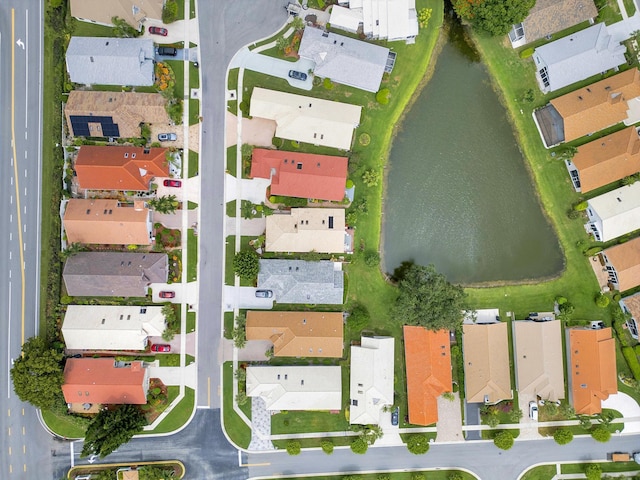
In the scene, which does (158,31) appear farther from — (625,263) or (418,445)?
(625,263)

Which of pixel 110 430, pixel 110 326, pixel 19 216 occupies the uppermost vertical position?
Result: pixel 19 216

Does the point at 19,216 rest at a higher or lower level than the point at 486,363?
higher

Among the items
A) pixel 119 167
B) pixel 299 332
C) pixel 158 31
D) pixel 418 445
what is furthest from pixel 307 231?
pixel 158 31

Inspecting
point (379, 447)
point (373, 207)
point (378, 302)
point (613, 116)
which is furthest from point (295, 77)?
point (379, 447)

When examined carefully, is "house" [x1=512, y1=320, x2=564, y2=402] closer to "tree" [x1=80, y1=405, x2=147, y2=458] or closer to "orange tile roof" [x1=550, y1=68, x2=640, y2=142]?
"orange tile roof" [x1=550, y1=68, x2=640, y2=142]

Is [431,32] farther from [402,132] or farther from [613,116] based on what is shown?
[613,116]

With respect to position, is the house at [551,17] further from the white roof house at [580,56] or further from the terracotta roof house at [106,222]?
the terracotta roof house at [106,222]

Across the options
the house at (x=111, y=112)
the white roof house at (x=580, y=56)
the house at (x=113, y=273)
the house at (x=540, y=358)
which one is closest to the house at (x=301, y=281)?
the house at (x=113, y=273)
